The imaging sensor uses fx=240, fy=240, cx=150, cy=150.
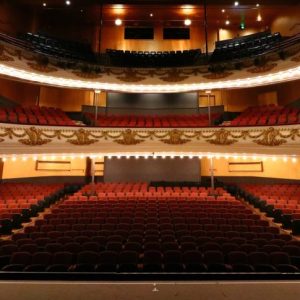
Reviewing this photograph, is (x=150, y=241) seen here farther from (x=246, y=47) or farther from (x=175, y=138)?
(x=246, y=47)

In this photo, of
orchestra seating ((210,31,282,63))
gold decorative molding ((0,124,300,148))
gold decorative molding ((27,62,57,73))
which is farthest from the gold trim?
orchestra seating ((210,31,282,63))

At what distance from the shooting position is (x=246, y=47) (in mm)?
10844

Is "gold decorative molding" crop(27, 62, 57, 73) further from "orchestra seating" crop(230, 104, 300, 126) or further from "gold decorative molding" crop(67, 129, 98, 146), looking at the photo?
"orchestra seating" crop(230, 104, 300, 126)

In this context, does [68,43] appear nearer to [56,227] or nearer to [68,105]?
[68,105]

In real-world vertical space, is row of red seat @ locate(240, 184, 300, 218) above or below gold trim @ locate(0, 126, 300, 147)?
below

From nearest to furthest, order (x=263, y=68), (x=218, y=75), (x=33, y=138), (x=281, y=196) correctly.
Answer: (x=33, y=138) < (x=281, y=196) < (x=263, y=68) < (x=218, y=75)

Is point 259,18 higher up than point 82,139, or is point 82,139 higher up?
point 259,18

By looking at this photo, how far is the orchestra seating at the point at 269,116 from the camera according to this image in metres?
8.64

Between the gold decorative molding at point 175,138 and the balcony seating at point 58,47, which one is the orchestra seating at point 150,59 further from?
the gold decorative molding at point 175,138

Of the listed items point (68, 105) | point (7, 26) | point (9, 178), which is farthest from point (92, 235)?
point (7, 26)

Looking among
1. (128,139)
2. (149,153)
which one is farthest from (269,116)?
(128,139)

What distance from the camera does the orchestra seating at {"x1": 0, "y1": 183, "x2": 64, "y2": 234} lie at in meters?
6.19

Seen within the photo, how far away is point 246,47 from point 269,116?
11.6 feet

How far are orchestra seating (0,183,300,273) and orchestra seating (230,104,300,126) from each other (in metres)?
3.72
